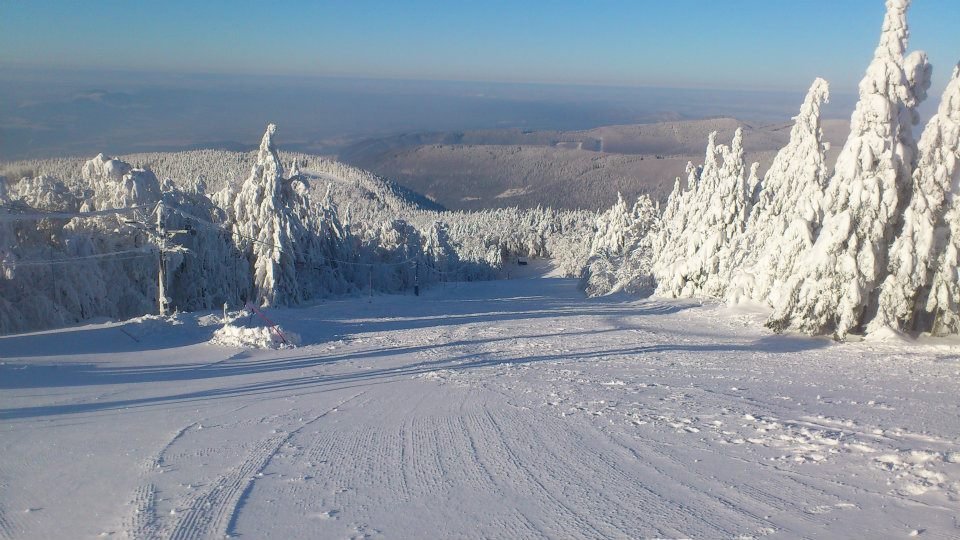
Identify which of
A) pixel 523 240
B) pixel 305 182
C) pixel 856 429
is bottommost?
pixel 523 240

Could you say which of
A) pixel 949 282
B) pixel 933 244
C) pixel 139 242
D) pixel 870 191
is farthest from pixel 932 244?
pixel 139 242

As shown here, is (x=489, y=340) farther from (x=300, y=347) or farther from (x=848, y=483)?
(x=848, y=483)

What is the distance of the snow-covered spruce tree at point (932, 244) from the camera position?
1530cm

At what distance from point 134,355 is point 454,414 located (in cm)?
910

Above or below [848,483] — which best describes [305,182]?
above

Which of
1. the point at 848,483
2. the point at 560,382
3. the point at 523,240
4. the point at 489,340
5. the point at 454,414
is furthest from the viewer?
the point at 523,240

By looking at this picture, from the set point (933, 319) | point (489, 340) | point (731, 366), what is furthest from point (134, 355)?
point (933, 319)

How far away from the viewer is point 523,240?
138 m

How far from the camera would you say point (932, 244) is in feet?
50.4

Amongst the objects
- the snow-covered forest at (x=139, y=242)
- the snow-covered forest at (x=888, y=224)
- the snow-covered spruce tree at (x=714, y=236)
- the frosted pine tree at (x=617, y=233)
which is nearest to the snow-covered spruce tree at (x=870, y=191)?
the snow-covered forest at (x=888, y=224)

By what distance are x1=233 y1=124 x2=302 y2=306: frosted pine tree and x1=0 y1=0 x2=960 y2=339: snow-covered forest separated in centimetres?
8

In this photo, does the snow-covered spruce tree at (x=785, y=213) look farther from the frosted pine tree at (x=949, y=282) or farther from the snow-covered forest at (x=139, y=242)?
the snow-covered forest at (x=139, y=242)

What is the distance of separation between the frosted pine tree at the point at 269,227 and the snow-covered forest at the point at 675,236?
80mm

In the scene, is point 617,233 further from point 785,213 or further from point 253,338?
point 253,338
